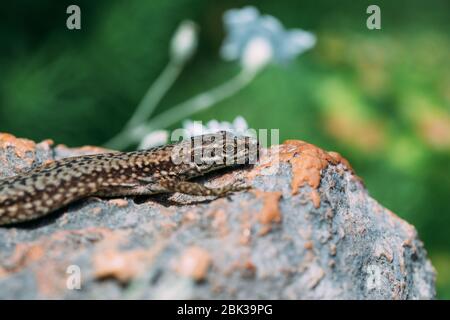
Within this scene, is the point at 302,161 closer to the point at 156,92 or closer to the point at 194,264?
the point at 194,264

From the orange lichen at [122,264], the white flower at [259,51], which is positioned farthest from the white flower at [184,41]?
the orange lichen at [122,264]

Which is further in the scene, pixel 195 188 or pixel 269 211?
pixel 195 188

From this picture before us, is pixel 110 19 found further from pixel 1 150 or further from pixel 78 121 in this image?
pixel 1 150

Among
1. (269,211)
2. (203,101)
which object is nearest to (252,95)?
(203,101)

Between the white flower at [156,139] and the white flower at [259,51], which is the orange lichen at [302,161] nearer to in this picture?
the white flower at [156,139]
